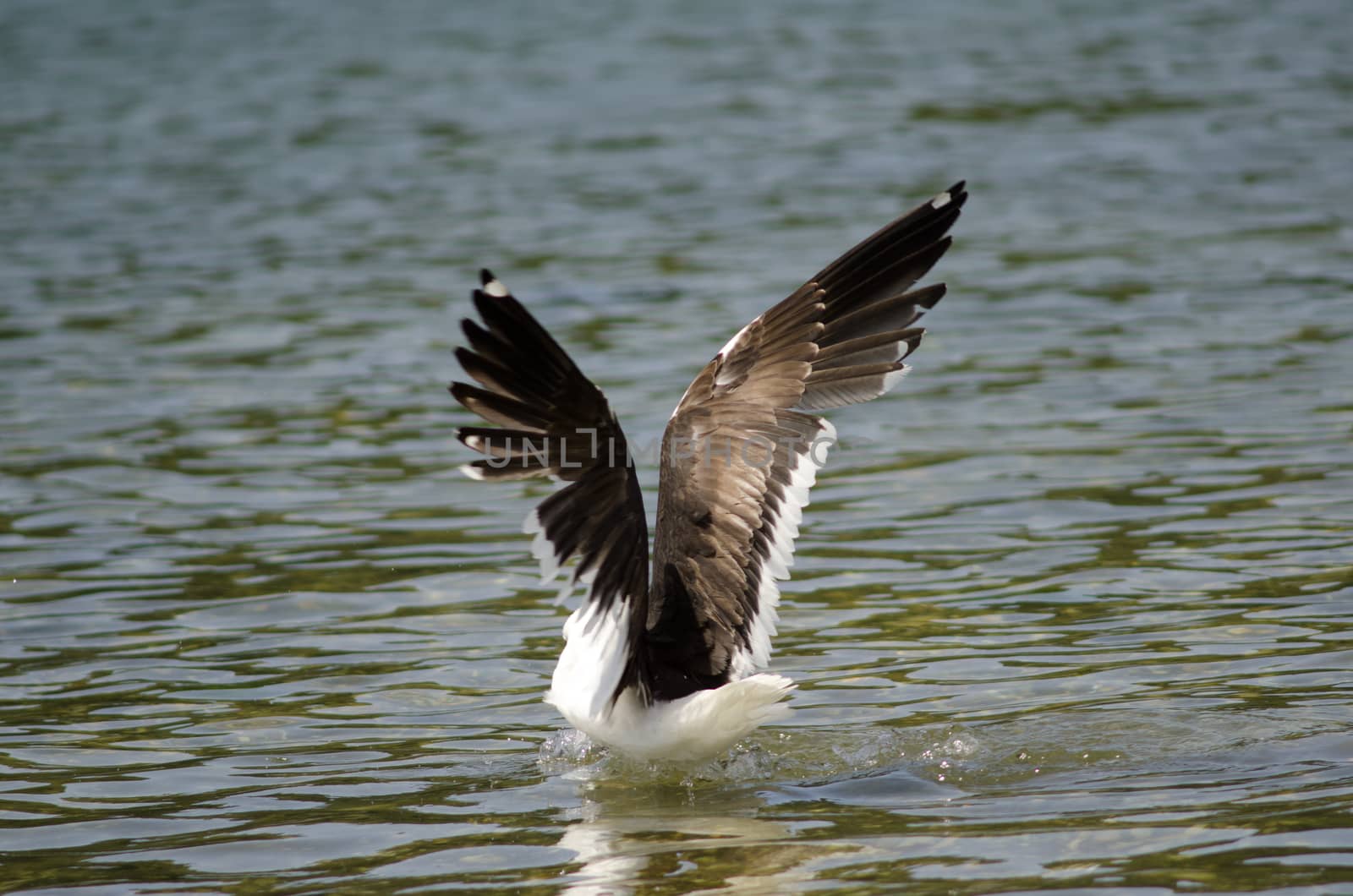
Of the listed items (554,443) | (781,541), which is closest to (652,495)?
(781,541)

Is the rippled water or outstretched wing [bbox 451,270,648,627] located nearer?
outstretched wing [bbox 451,270,648,627]

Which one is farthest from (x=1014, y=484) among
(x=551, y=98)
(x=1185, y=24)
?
(x=1185, y=24)

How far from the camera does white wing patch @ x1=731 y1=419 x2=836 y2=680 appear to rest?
610cm

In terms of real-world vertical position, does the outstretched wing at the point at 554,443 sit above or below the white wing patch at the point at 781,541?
above

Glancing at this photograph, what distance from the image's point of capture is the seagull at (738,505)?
5445mm

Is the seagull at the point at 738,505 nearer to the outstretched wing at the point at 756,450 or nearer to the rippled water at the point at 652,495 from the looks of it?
the outstretched wing at the point at 756,450

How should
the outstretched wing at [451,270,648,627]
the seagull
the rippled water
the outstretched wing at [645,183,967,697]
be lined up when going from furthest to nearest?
the outstretched wing at [645,183,967,697] < the seagull < the rippled water < the outstretched wing at [451,270,648,627]

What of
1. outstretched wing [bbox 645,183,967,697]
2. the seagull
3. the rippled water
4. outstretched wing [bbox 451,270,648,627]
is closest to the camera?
outstretched wing [bbox 451,270,648,627]

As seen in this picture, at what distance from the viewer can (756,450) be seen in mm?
6047

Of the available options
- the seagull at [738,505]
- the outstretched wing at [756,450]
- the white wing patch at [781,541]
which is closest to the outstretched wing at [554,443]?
the seagull at [738,505]

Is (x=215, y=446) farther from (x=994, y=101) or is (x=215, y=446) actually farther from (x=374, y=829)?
(x=994, y=101)

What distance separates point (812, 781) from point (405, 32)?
75.6 feet

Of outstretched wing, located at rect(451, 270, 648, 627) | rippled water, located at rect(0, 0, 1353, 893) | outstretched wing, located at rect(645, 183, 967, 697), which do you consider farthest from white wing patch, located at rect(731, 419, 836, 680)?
outstretched wing, located at rect(451, 270, 648, 627)

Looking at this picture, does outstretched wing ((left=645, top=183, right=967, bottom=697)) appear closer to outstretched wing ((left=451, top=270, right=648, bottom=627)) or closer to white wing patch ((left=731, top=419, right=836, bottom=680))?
white wing patch ((left=731, top=419, right=836, bottom=680))
